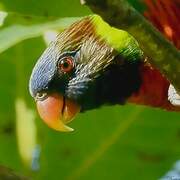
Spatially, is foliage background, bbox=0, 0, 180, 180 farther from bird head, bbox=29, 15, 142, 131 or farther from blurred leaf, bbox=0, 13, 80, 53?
bird head, bbox=29, 15, 142, 131

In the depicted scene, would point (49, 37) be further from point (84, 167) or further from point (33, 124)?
point (84, 167)

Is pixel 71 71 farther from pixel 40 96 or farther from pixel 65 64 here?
pixel 40 96

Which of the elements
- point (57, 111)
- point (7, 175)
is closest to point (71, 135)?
point (57, 111)

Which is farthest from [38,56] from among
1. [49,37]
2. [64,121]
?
[64,121]

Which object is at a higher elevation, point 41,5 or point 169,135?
point 41,5

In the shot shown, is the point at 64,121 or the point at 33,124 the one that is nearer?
the point at 33,124

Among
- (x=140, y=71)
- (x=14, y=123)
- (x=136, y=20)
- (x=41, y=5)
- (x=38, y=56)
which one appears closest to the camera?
(x=136, y=20)

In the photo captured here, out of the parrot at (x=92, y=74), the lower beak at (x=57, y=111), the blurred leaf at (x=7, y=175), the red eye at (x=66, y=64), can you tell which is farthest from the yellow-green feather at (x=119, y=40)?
the blurred leaf at (x=7, y=175)

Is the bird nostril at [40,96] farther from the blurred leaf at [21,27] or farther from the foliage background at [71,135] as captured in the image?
the blurred leaf at [21,27]
